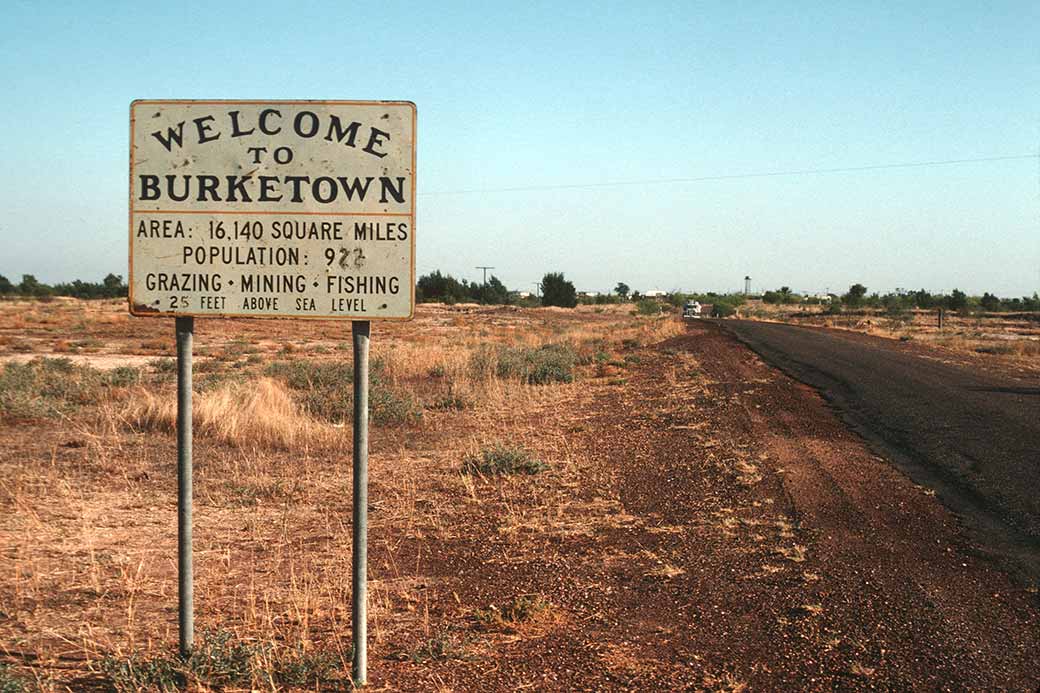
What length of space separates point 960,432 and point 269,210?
11597 mm

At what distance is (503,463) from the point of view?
990cm

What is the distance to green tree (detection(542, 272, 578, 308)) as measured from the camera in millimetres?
117750

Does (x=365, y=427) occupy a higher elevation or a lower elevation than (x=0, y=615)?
higher

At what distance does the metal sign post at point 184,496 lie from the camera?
4.43 m

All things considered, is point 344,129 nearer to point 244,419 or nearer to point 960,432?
point 244,419

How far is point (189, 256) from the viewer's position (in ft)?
14.7

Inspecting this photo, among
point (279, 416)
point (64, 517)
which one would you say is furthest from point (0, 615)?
point (279, 416)

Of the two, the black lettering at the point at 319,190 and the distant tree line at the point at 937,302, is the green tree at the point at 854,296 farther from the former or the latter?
the black lettering at the point at 319,190

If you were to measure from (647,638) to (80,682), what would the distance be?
3.03 m

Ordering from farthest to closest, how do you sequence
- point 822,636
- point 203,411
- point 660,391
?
point 660,391 → point 203,411 → point 822,636

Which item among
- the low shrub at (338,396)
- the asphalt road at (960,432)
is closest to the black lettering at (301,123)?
the asphalt road at (960,432)

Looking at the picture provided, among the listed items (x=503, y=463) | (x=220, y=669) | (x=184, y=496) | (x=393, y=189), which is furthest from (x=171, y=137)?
(x=503, y=463)

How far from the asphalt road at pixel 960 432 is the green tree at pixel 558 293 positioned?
301ft

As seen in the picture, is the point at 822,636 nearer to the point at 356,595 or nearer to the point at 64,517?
the point at 356,595
